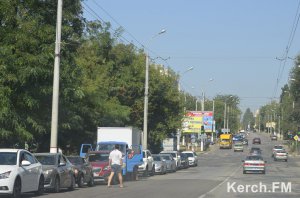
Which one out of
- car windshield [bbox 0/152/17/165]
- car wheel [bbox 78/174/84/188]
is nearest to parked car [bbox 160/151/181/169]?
car wheel [bbox 78/174/84/188]

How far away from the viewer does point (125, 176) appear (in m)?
34.3

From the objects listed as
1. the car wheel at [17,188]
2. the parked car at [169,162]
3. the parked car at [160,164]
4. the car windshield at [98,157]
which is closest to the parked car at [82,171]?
the car windshield at [98,157]

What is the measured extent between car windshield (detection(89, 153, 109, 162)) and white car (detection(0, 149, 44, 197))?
877 centimetres

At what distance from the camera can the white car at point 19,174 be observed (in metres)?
18.9

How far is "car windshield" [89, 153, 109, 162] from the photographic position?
30.7m

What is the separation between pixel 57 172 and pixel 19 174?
4.00 m

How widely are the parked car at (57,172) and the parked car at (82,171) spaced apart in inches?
32.3

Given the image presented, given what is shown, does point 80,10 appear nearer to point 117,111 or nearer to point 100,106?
point 100,106

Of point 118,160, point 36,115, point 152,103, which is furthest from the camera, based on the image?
point 152,103

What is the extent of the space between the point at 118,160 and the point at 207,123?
91726 millimetres

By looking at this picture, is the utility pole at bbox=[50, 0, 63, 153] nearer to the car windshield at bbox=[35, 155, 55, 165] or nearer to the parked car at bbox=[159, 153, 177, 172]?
the car windshield at bbox=[35, 155, 55, 165]

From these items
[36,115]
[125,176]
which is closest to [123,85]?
[125,176]

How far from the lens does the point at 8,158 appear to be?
2019 centimetres

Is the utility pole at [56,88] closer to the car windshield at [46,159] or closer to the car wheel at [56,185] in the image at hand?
the car windshield at [46,159]
